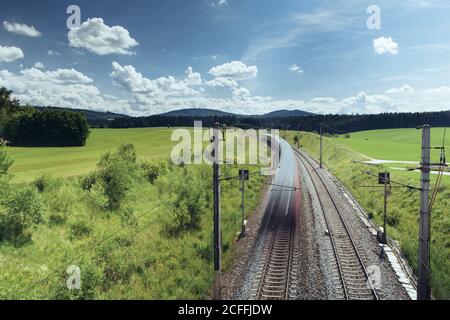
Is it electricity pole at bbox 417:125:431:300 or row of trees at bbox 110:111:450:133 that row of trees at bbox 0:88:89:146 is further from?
electricity pole at bbox 417:125:431:300

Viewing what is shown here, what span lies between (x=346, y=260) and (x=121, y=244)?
1655cm

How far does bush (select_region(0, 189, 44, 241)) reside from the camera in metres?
23.8

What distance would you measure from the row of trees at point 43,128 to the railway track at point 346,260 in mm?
68259

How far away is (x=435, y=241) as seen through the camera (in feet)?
78.4

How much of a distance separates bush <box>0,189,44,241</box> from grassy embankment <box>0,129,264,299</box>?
749 mm

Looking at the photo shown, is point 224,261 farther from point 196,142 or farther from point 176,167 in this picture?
point 196,142

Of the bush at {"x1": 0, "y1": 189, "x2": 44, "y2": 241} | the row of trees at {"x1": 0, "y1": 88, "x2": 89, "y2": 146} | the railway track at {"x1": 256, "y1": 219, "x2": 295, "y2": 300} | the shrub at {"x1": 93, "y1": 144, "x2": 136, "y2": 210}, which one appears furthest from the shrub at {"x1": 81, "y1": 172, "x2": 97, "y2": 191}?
the row of trees at {"x1": 0, "y1": 88, "x2": 89, "y2": 146}

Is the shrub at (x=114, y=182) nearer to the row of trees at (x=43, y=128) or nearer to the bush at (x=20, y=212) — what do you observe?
the bush at (x=20, y=212)

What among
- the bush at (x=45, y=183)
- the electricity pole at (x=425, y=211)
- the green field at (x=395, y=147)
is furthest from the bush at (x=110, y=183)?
the green field at (x=395, y=147)

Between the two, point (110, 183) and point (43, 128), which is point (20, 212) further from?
point (43, 128)

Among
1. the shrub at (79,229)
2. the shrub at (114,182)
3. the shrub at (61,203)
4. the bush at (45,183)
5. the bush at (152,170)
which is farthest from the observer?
the bush at (152,170)

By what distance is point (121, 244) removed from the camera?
24.2m

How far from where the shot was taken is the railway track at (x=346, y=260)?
1761 cm
